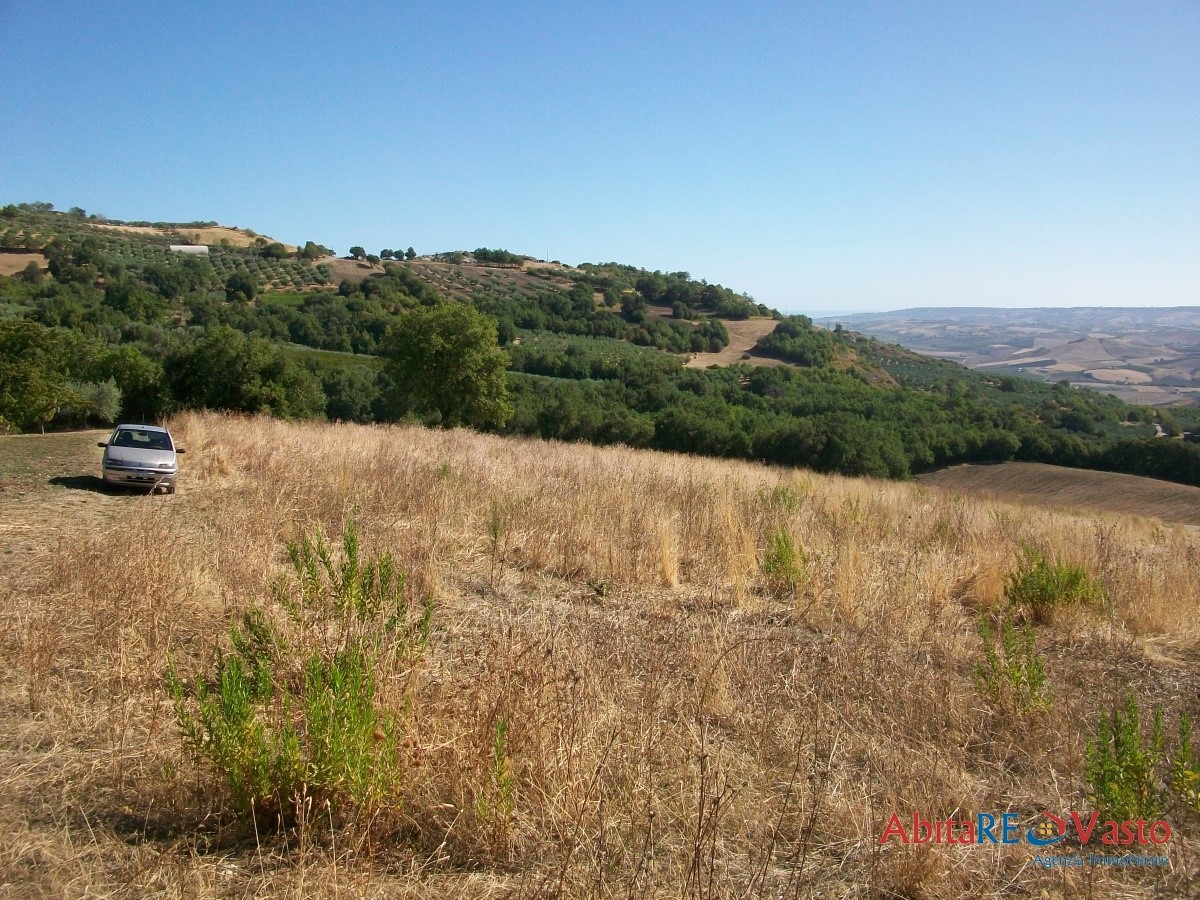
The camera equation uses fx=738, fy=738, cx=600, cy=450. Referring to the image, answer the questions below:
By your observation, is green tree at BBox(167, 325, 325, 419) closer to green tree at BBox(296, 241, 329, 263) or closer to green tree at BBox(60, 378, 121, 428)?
green tree at BBox(60, 378, 121, 428)

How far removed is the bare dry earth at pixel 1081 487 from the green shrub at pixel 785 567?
905 inches

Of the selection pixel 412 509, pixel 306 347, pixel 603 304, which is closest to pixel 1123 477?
pixel 412 509

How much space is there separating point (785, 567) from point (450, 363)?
2333 centimetres

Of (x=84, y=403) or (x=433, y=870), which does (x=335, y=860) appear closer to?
(x=433, y=870)

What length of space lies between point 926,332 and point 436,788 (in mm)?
217673

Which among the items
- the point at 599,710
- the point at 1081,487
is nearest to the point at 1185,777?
the point at 599,710

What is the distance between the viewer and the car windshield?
10987 mm

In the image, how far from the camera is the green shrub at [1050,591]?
20.8ft

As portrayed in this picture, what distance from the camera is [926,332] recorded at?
653 feet

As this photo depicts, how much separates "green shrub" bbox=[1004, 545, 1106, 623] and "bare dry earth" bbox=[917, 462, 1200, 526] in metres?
22.5

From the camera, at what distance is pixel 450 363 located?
28.5 m

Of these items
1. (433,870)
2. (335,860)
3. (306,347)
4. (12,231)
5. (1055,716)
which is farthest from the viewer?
(12,231)

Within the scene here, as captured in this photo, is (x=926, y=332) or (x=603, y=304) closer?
(x=603, y=304)

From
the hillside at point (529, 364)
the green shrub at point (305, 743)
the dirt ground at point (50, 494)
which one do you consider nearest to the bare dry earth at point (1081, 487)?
the hillside at point (529, 364)
